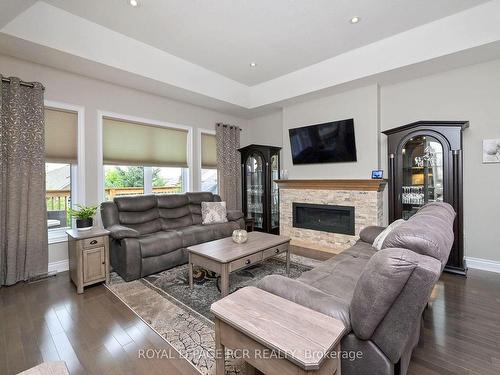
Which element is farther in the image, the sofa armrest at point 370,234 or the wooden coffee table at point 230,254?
the sofa armrest at point 370,234

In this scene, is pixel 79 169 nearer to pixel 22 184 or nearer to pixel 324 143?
pixel 22 184

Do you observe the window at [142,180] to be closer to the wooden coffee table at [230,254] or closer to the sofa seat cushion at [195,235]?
the sofa seat cushion at [195,235]

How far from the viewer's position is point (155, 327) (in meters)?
2.06

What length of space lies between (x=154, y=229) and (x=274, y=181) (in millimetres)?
2560

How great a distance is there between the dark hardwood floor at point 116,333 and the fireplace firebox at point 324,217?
5.10 ft

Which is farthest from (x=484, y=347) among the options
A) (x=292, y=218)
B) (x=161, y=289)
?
(x=292, y=218)

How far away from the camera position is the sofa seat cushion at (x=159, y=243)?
3.10 metres

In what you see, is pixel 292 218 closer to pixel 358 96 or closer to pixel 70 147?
pixel 358 96

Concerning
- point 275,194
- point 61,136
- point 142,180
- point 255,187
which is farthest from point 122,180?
point 275,194

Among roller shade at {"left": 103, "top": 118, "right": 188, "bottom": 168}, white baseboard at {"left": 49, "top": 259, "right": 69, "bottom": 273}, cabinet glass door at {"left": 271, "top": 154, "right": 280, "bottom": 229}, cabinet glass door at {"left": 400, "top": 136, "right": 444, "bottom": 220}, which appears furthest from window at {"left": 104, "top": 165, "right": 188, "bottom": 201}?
cabinet glass door at {"left": 400, "top": 136, "right": 444, "bottom": 220}

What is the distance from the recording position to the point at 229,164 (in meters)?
5.44

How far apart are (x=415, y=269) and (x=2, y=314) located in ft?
11.0

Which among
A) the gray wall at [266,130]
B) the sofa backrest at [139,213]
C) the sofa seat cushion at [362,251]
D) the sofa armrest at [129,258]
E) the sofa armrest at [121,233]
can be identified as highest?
the gray wall at [266,130]

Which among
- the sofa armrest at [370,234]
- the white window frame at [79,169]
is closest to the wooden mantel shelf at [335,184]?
the sofa armrest at [370,234]
